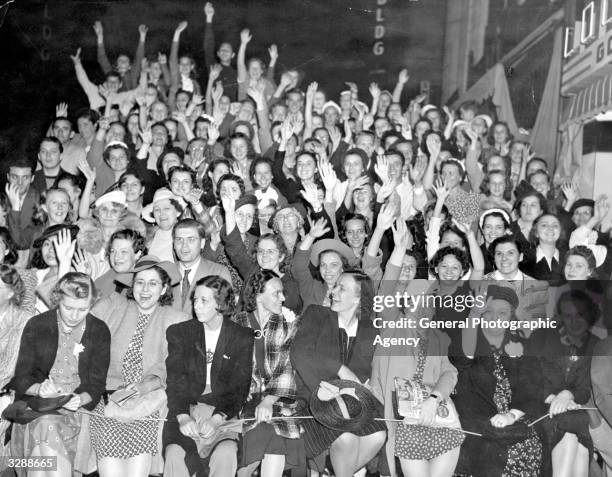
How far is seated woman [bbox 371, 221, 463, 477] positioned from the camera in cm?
379

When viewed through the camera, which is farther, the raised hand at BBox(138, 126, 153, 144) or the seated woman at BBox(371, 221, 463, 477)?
the raised hand at BBox(138, 126, 153, 144)

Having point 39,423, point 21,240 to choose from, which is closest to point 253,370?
point 39,423

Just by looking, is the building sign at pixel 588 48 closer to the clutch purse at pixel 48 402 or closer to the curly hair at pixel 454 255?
the curly hair at pixel 454 255

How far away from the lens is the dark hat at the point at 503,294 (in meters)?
4.12

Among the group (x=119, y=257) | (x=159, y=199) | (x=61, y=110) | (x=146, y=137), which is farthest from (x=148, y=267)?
(x=61, y=110)

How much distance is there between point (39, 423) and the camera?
3609 mm

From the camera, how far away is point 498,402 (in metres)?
3.79

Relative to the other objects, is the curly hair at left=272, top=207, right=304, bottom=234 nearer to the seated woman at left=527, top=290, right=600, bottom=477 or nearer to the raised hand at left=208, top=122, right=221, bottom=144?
the seated woman at left=527, top=290, right=600, bottom=477

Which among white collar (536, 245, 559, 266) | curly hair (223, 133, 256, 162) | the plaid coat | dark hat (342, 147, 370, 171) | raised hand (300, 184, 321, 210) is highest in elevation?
→ curly hair (223, 133, 256, 162)

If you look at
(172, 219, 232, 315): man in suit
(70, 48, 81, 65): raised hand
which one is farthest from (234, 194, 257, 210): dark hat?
(70, 48, 81, 65): raised hand

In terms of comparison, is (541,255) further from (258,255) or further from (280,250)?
(258,255)

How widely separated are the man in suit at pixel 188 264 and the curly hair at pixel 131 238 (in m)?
0.23

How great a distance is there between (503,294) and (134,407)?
6.42 feet

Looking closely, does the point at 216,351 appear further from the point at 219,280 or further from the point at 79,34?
the point at 79,34
